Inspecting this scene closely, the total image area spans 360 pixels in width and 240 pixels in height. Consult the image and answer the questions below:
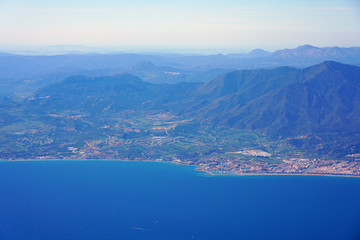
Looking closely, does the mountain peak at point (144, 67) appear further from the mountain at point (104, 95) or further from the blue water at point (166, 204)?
the blue water at point (166, 204)

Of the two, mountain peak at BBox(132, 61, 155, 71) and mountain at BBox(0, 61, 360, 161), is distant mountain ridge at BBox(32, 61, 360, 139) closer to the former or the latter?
mountain at BBox(0, 61, 360, 161)

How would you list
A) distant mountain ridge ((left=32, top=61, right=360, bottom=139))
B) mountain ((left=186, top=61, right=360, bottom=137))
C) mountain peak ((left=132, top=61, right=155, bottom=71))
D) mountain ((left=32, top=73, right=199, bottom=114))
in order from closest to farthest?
1. mountain ((left=186, top=61, right=360, bottom=137))
2. distant mountain ridge ((left=32, top=61, right=360, bottom=139))
3. mountain ((left=32, top=73, right=199, bottom=114))
4. mountain peak ((left=132, top=61, right=155, bottom=71))

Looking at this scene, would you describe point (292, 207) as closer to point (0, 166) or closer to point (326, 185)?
point (326, 185)

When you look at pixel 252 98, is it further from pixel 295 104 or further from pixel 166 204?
pixel 166 204

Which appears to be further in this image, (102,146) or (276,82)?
(276,82)

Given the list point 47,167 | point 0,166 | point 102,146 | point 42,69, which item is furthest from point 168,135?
point 42,69

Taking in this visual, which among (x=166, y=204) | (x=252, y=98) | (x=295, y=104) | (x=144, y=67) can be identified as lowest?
(x=166, y=204)

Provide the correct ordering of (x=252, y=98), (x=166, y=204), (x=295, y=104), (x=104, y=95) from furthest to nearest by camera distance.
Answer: (x=104, y=95) → (x=252, y=98) → (x=295, y=104) → (x=166, y=204)

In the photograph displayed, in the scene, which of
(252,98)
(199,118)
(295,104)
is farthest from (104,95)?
(295,104)

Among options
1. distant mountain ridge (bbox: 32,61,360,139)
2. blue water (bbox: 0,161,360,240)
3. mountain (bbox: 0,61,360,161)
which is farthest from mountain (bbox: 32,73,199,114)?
blue water (bbox: 0,161,360,240)
